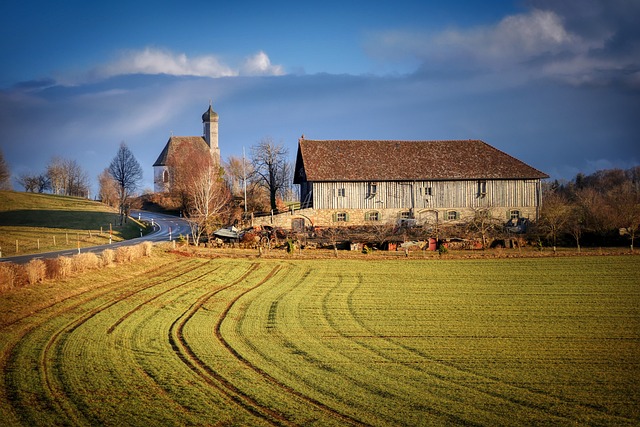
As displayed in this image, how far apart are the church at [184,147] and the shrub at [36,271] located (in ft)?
210

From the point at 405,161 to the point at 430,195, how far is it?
410cm

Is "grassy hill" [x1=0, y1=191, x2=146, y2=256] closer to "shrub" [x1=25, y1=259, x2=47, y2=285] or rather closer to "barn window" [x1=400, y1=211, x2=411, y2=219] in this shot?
"shrub" [x1=25, y1=259, x2=47, y2=285]

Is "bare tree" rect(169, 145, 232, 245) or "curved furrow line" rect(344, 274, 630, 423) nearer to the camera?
"curved furrow line" rect(344, 274, 630, 423)

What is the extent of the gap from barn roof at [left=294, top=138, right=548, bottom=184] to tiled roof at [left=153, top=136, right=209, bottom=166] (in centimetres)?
4049

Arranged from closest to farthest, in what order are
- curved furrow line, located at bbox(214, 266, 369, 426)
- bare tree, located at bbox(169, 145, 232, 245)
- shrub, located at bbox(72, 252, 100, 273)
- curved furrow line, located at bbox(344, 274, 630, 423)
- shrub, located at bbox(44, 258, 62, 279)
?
1. curved furrow line, located at bbox(214, 266, 369, 426)
2. curved furrow line, located at bbox(344, 274, 630, 423)
3. shrub, located at bbox(44, 258, 62, 279)
4. shrub, located at bbox(72, 252, 100, 273)
5. bare tree, located at bbox(169, 145, 232, 245)

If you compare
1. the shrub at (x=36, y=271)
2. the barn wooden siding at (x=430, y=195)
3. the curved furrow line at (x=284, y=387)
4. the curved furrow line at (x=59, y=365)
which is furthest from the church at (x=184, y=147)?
the curved furrow line at (x=284, y=387)

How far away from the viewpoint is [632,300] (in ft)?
81.7

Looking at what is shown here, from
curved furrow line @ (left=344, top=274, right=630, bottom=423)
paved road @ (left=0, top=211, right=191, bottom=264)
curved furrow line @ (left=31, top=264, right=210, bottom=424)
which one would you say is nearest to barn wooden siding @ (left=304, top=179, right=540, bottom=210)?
paved road @ (left=0, top=211, right=191, bottom=264)

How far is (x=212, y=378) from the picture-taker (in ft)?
47.4

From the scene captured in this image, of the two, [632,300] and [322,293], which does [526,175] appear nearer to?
[632,300]

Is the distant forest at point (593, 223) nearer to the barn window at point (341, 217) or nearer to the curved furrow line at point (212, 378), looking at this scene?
the barn window at point (341, 217)

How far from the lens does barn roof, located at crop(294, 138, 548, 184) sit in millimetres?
51594

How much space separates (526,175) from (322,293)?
32375 mm

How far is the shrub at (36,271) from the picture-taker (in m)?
22.7
